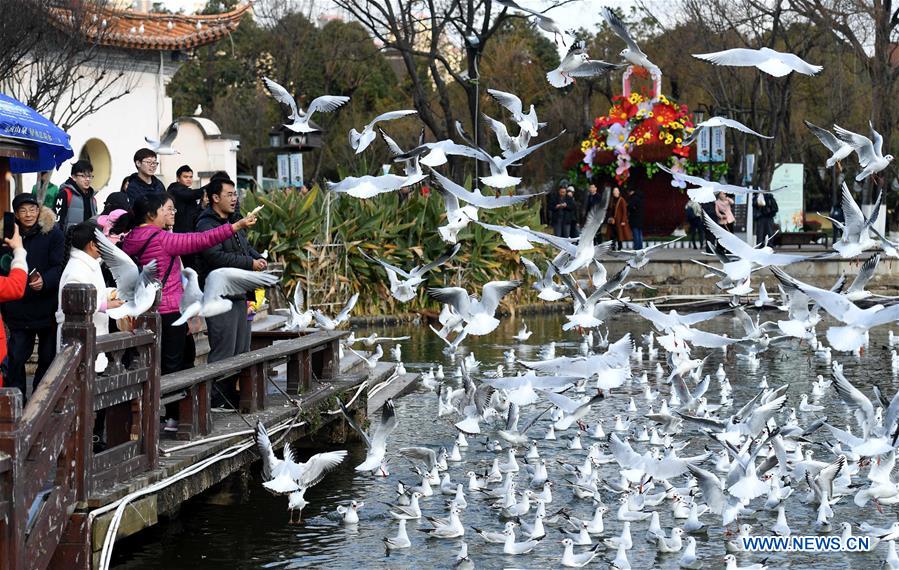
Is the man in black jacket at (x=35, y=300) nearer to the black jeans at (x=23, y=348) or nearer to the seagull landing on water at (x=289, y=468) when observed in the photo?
the black jeans at (x=23, y=348)

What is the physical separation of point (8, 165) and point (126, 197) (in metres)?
1.48

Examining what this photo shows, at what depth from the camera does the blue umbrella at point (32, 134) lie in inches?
345

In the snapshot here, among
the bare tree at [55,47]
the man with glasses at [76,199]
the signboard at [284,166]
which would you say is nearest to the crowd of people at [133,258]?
the man with glasses at [76,199]

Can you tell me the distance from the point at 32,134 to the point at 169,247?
1.79m

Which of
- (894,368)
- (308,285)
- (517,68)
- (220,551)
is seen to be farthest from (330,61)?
(220,551)

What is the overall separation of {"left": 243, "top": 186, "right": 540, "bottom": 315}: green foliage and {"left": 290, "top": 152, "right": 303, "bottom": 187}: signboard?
402 centimetres

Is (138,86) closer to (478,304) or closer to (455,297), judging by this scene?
(478,304)

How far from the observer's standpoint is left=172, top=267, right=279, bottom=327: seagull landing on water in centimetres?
784

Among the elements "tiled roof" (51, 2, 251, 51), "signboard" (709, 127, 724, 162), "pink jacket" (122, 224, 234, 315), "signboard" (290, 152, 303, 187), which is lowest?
"pink jacket" (122, 224, 234, 315)

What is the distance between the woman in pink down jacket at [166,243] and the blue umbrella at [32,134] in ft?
4.69

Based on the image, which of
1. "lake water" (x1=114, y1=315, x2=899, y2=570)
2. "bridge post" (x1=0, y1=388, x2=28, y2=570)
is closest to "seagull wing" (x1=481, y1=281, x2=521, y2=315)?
"lake water" (x1=114, y1=315, x2=899, y2=570)

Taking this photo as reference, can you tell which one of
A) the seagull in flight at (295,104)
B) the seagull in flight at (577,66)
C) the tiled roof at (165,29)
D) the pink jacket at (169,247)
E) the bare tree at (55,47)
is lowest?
the pink jacket at (169,247)

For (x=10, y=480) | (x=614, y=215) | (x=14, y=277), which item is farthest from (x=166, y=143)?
(x=614, y=215)

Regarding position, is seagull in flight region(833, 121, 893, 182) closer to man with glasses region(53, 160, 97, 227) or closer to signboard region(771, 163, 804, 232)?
man with glasses region(53, 160, 97, 227)
